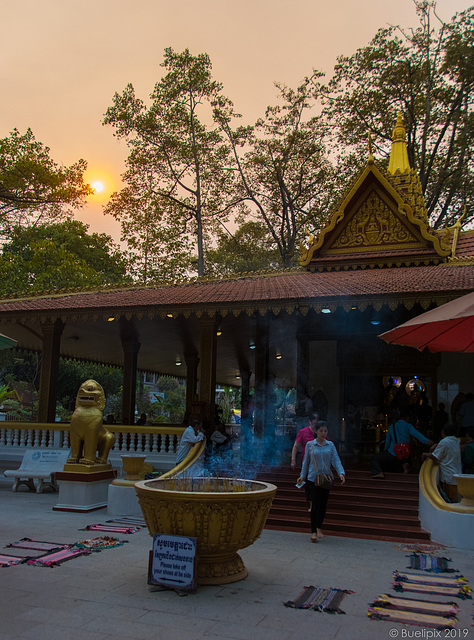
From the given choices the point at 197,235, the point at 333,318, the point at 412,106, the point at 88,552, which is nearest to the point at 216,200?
the point at 197,235

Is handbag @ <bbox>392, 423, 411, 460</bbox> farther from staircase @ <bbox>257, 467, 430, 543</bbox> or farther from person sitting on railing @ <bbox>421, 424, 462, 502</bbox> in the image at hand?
person sitting on railing @ <bbox>421, 424, 462, 502</bbox>

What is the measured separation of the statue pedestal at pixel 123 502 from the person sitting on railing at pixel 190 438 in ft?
4.13

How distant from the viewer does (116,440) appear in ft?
39.2

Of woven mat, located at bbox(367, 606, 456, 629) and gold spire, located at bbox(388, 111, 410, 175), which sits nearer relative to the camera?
woven mat, located at bbox(367, 606, 456, 629)

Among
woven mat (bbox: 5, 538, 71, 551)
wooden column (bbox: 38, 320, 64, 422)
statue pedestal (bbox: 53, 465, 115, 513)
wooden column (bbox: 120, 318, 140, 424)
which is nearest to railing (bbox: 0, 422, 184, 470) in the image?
wooden column (bbox: 38, 320, 64, 422)

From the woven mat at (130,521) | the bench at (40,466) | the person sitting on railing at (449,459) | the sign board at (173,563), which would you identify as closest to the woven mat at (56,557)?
the sign board at (173,563)

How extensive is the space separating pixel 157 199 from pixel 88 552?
79.0 feet

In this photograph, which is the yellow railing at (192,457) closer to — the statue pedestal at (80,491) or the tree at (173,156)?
the statue pedestal at (80,491)

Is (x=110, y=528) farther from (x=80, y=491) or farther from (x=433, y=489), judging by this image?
(x=433, y=489)

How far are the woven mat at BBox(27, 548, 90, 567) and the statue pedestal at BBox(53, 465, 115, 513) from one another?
294 cm

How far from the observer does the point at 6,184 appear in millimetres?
21516

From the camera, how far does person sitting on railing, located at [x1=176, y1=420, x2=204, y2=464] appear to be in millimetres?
9784

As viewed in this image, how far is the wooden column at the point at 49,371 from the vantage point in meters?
12.8

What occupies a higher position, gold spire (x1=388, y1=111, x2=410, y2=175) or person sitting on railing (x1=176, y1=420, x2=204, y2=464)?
gold spire (x1=388, y1=111, x2=410, y2=175)
